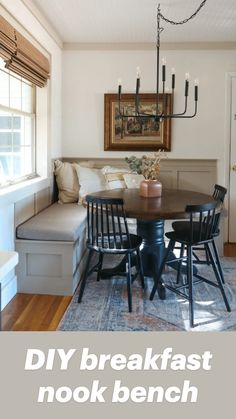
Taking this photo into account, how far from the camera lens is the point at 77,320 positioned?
282 cm

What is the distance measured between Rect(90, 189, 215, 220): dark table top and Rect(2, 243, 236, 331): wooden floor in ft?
2.83

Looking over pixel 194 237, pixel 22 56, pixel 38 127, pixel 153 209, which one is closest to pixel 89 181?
pixel 38 127

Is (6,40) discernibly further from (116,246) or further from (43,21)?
(116,246)

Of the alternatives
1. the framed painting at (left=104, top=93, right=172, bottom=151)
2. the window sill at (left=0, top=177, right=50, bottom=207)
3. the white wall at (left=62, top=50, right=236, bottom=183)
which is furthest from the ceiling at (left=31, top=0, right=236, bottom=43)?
the window sill at (left=0, top=177, right=50, bottom=207)

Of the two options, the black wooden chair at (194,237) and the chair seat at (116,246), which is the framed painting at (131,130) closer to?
the black wooden chair at (194,237)

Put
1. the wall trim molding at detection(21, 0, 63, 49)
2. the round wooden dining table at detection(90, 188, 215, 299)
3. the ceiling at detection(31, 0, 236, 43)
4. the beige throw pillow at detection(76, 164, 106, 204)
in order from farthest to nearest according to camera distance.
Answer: the beige throw pillow at detection(76, 164, 106, 204) → the ceiling at detection(31, 0, 236, 43) → the wall trim molding at detection(21, 0, 63, 49) → the round wooden dining table at detection(90, 188, 215, 299)

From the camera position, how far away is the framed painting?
16.3ft

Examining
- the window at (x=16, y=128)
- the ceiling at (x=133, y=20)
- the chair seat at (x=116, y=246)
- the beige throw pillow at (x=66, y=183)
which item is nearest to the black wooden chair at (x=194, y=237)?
the chair seat at (x=116, y=246)

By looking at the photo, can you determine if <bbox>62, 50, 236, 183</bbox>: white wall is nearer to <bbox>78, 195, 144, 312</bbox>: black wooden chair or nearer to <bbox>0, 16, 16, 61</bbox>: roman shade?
<bbox>0, 16, 16, 61</bbox>: roman shade

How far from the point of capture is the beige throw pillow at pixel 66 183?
15.4 feet

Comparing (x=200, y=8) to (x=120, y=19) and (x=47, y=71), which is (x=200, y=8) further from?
(x=47, y=71)

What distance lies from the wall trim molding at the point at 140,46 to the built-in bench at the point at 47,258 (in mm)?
2555

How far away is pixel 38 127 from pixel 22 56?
1082 mm

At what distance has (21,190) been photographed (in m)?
3.44
